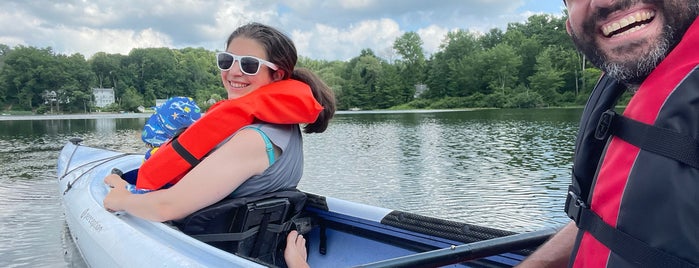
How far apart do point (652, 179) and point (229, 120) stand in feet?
6.18

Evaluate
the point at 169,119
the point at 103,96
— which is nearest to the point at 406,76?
the point at 103,96

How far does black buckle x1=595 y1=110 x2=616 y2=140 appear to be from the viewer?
121 centimetres

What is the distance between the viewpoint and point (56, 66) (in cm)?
7819

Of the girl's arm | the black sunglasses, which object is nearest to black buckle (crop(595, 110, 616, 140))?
the girl's arm

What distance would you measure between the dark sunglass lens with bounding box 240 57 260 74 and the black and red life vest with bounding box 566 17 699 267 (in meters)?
1.74

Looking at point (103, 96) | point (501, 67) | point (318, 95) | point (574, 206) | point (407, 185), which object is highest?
point (501, 67)

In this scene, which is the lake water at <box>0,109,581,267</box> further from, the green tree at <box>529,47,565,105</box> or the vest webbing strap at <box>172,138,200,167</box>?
the green tree at <box>529,47,565,105</box>

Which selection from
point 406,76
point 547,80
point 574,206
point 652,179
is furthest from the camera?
point 406,76

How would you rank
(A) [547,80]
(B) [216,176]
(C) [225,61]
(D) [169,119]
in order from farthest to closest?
(A) [547,80]
(D) [169,119]
(C) [225,61]
(B) [216,176]

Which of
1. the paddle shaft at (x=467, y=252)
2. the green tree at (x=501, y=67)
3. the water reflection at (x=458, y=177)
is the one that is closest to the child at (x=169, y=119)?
the paddle shaft at (x=467, y=252)

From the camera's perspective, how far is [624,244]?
1.06m

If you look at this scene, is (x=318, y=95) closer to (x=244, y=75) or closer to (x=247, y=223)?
(x=244, y=75)

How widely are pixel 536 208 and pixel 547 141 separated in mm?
Result: 9879

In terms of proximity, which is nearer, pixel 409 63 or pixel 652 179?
pixel 652 179
